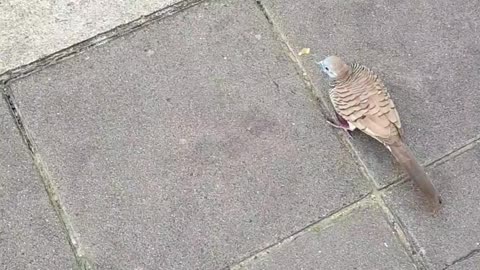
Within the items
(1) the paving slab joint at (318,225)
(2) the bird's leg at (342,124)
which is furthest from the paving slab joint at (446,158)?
(2) the bird's leg at (342,124)

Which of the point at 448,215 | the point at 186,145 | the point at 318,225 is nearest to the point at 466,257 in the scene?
the point at 448,215

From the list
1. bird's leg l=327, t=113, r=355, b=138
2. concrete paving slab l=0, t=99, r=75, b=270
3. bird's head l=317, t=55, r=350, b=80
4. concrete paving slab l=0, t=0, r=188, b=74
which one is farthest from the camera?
concrete paving slab l=0, t=0, r=188, b=74

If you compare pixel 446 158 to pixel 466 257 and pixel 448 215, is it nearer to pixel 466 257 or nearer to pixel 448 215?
pixel 448 215

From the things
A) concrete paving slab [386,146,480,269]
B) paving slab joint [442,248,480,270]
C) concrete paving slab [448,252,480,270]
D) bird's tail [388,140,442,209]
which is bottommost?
concrete paving slab [448,252,480,270]

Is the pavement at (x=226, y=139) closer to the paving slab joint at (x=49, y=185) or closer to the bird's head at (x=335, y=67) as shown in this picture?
the paving slab joint at (x=49, y=185)

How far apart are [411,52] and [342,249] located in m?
1.03

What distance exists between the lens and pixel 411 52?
3635 mm

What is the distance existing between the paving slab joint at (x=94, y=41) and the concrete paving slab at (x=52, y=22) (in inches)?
0.8

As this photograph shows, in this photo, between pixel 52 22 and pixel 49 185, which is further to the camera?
pixel 52 22

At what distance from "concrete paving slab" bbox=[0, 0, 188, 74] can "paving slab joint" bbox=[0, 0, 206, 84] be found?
19 millimetres

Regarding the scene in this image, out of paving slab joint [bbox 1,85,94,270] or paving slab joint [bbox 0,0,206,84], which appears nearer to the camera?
paving slab joint [bbox 1,85,94,270]

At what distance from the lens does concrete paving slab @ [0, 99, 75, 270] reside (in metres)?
3.19

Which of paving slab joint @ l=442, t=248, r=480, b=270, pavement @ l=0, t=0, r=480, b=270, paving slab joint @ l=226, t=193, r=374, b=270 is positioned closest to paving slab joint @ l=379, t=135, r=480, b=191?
pavement @ l=0, t=0, r=480, b=270

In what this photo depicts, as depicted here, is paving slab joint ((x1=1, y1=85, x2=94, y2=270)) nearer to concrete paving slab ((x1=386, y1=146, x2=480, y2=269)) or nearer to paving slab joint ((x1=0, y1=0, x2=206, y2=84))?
paving slab joint ((x1=0, y1=0, x2=206, y2=84))
